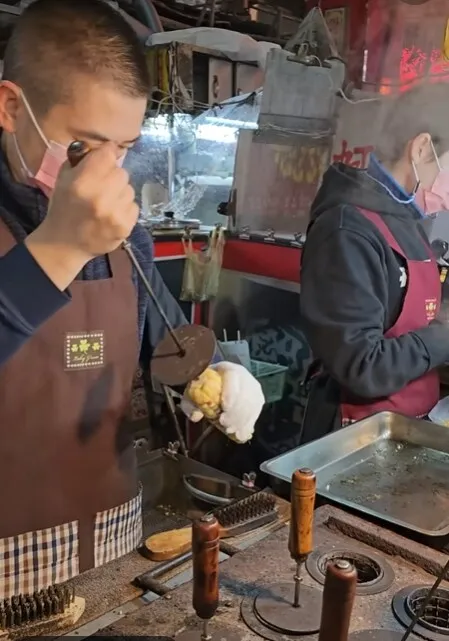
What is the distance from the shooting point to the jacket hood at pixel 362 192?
5.72 feet

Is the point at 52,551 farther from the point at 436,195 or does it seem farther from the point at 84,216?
the point at 436,195

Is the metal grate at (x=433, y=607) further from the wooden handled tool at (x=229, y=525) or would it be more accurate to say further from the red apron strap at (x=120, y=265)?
the red apron strap at (x=120, y=265)

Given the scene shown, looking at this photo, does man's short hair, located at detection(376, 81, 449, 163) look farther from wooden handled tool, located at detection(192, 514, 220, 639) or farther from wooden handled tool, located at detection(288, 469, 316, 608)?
wooden handled tool, located at detection(192, 514, 220, 639)

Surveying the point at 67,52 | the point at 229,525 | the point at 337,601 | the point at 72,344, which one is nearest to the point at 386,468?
the point at 229,525

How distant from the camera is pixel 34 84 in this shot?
1173 millimetres

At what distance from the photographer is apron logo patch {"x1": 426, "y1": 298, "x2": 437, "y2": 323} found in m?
1.82

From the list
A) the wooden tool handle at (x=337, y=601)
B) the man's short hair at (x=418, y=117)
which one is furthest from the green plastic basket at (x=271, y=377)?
the wooden tool handle at (x=337, y=601)

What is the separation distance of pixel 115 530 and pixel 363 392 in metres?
0.68

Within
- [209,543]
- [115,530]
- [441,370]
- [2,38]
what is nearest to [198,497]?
[115,530]

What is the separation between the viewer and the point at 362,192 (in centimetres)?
175

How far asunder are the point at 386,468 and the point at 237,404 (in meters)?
0.43

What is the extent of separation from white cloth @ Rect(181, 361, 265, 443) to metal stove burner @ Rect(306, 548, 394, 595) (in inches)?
11.4

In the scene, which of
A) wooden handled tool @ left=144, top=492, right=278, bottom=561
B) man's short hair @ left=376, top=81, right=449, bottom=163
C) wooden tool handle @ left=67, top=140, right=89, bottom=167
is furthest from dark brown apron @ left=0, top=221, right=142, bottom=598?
man's short hair @ left=376, top=81, right=449, bottom=163

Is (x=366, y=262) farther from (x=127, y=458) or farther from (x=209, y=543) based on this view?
(x=209, y=543)
